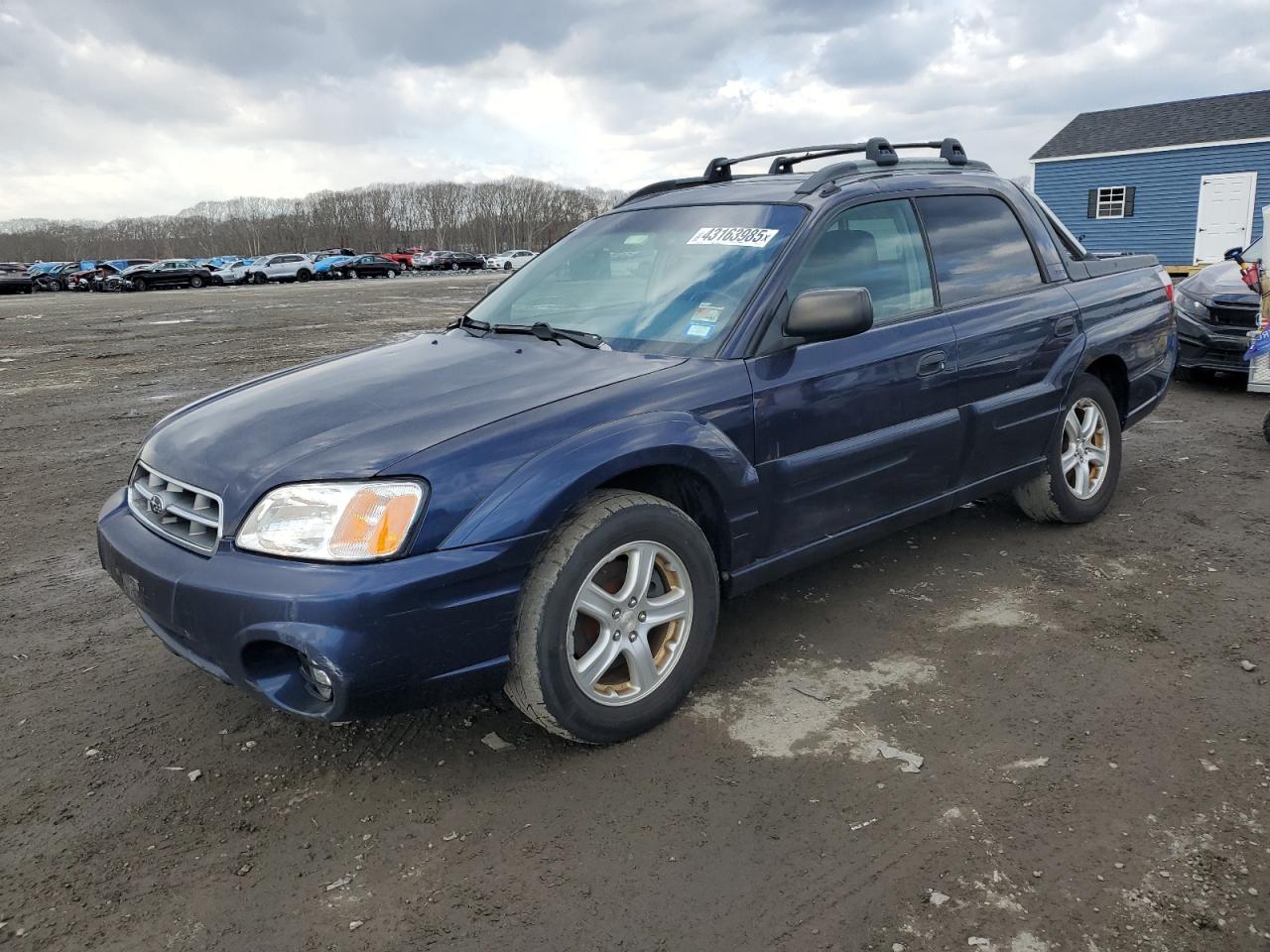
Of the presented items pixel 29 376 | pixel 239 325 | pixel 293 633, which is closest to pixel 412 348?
pixel 293 633

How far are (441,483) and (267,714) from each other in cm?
127

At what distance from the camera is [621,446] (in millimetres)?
2811

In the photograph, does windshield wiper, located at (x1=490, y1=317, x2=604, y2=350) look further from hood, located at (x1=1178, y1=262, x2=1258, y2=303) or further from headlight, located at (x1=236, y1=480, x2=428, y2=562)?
hood, located at (x1=1178, y1=262, x2=1258, y2=303)

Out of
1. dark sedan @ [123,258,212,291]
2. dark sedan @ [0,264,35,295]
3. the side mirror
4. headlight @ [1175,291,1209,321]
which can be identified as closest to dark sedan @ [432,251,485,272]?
dark sedan @ [123,258,212,291]

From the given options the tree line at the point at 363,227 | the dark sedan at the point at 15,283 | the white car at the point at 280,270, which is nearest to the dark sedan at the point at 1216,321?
the dark sedan at the point at 15,283

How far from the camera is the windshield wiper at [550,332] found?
339 centimetres

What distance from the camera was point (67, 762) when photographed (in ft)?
9.77

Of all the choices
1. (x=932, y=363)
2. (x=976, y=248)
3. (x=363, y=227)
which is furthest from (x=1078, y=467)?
(x=363, y=227)

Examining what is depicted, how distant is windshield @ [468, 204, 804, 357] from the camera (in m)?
3.34

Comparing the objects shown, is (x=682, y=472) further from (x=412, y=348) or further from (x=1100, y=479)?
(x=1100, y=479)

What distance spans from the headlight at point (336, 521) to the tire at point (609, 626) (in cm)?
41

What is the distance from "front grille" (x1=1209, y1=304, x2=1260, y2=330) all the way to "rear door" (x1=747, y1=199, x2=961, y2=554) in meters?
5.89

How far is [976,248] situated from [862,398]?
3.94ft

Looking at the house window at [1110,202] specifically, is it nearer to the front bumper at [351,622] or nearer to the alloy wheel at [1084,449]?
the alloy wheel at [1084,449]
